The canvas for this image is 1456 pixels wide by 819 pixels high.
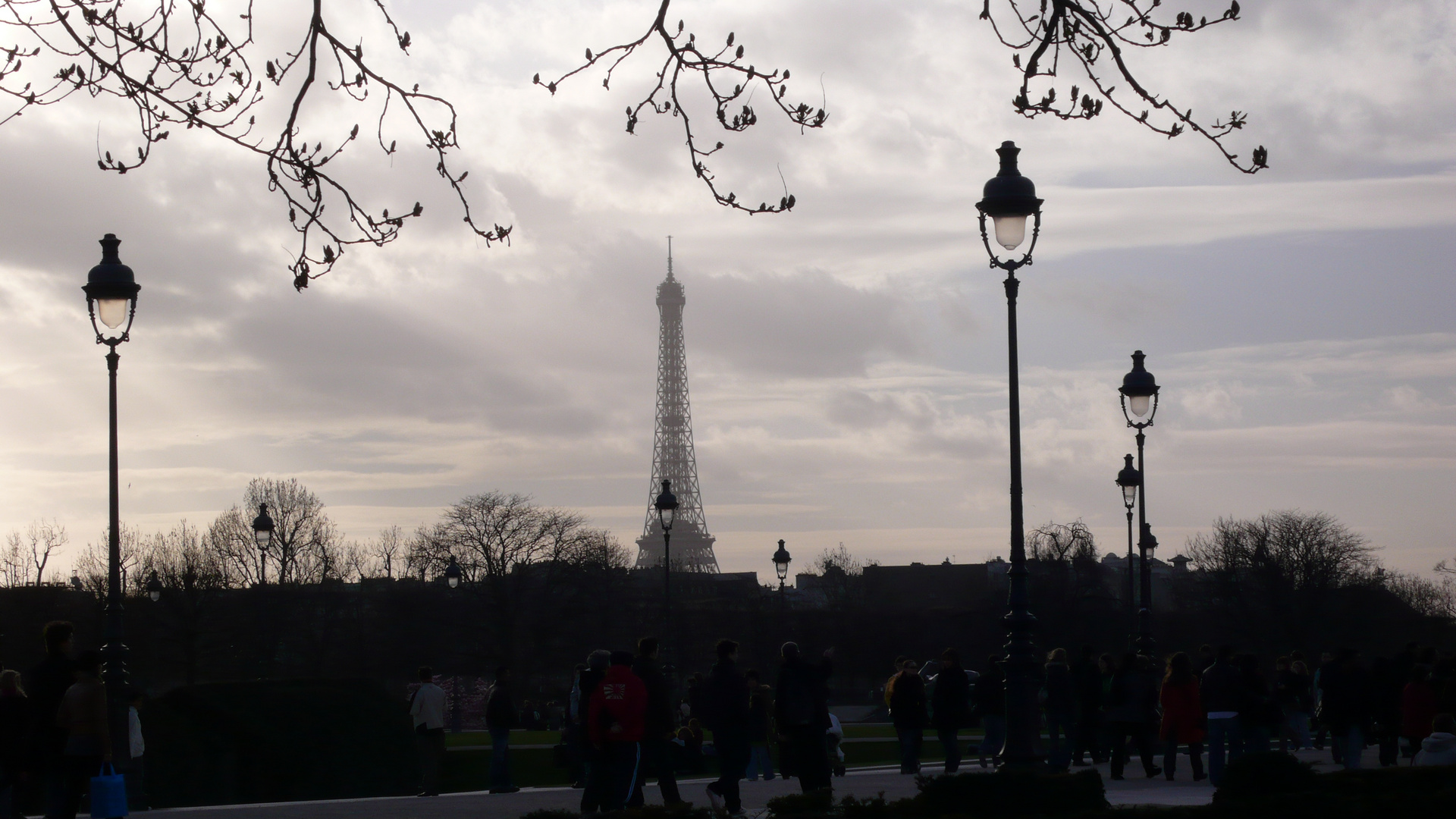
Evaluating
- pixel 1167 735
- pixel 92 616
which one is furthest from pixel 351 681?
pixel 92 616

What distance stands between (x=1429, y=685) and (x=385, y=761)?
55.0 ft

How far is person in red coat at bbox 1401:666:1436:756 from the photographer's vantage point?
19.0 m

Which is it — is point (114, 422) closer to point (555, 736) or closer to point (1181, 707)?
point (1181, 707)

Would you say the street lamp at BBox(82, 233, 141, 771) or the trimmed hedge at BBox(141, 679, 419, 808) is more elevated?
the street lamp at BBox(82, 233, 141, 771)

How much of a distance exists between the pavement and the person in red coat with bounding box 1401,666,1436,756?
3.82 ft

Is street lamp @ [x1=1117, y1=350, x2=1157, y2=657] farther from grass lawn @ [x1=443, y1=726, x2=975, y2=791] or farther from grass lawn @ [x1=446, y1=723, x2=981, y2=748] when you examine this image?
grass lawn @ [x1=446, y1=723, x2=981, y2=748]

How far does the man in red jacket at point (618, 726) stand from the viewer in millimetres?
13812

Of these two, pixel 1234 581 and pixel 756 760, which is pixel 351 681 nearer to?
pixel 756 760

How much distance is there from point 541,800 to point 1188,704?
7671mm

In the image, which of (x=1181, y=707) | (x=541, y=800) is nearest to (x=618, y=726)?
(x=541, y=800)

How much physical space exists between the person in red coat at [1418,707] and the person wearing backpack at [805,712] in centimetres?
732

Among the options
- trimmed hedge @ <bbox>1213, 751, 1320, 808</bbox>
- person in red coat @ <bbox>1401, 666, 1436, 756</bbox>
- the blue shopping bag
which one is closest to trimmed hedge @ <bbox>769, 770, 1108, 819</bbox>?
trimmed hedge @ <bbox>1213, 751, 1320, 808</bbox>

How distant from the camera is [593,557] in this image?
7788 centimetres

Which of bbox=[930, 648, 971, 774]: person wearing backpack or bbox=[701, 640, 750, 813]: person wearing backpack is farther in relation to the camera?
bbox=[930, 648, 971, 774]: person wearing backpack
